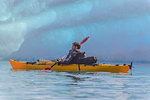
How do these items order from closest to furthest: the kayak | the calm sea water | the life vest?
the calm sea water, the kayak, the life vest

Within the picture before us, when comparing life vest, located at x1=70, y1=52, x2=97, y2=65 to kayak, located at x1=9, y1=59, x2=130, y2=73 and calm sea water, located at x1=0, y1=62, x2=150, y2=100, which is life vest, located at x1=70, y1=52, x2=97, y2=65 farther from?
calm sea water, located at x1=0, y1=62, x2=150, y2=100

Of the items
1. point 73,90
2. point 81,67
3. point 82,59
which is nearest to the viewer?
point 73,90

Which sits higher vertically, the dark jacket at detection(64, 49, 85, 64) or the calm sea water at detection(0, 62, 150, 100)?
the dark jacket at detection(64, 49, 85, 64)

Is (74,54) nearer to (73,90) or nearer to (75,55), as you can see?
(75,55)

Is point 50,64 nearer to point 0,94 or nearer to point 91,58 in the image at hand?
point 91,58

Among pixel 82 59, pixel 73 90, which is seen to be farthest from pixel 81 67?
pixel 73 90

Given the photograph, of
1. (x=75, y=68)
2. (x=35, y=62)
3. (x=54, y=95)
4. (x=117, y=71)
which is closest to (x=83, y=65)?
(x=75, y=68)

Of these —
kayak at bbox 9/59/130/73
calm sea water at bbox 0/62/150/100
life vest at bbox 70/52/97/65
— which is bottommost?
calm sea water at bbox 0/62/150/100

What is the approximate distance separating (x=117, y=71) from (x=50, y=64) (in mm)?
9553

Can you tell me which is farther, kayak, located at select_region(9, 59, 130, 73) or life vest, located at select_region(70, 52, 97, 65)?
life vest, located at select_region(70, 52, 97, 65)

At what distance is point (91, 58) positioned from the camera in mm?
33406

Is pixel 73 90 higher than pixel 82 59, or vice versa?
pixel 82 59

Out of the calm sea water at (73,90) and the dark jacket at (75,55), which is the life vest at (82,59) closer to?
the dark jacket at (75,55)

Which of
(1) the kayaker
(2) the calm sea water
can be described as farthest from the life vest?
(2) the calm sea water
